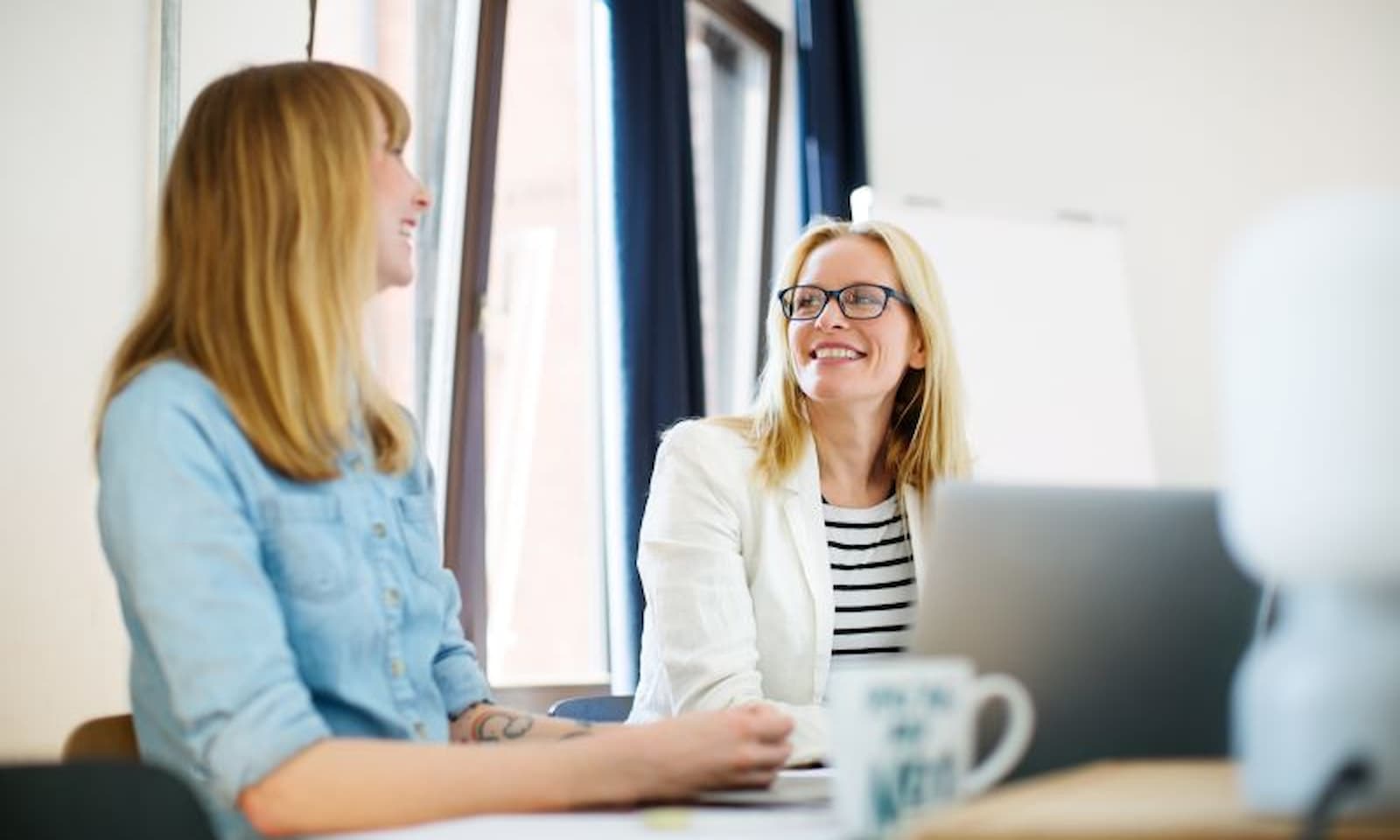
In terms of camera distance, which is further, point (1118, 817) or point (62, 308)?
point (62, 308)

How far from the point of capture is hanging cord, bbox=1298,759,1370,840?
0.68 m

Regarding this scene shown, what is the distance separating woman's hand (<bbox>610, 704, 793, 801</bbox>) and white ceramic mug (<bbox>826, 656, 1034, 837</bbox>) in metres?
0.23

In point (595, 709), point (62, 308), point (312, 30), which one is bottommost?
point (595, 709)

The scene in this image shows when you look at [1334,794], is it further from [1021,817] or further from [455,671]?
[455,671]

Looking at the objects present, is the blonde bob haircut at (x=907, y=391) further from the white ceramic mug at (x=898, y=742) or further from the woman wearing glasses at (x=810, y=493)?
the white ceramic mug at (x=898, y=742)

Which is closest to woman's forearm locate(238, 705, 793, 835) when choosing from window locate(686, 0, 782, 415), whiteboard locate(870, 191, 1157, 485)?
whiteboard locate(870, 191, 1157, 485)

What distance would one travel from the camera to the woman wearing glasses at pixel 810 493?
6.31 ft

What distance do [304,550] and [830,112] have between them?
345 centimetres

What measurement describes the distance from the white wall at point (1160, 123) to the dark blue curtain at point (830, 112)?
0.40 ft

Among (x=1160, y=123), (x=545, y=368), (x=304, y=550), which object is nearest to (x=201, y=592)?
(x=304, y=550)

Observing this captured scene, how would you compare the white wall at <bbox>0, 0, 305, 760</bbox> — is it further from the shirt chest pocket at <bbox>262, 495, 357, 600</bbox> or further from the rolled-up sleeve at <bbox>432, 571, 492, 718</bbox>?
the shirt chest pocket at <bbox>262, 495, 357, 600</bbox>

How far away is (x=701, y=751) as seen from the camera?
1.06 m

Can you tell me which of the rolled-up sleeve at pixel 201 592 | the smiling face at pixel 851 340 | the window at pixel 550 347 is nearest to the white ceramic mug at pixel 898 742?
the rolled-up sleeve at pixel 201 592

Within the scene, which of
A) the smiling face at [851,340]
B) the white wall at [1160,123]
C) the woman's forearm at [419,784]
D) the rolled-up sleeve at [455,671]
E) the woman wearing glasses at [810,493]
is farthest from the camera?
the white wall at [1160,123]
